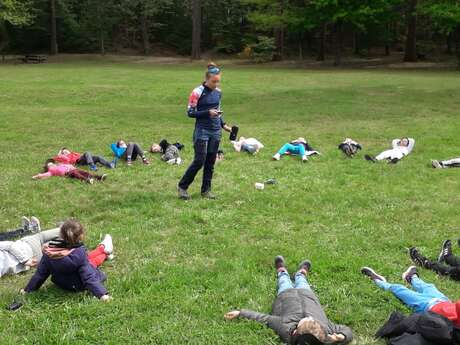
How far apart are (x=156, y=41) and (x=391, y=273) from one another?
61.2m

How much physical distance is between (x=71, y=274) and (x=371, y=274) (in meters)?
3.51

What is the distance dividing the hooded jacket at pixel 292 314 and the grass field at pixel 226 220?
13cm

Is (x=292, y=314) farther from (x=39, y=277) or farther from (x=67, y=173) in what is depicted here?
(x=67, y=173)

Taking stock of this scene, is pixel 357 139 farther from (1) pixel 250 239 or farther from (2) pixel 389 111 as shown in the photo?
(1) pixel 250 239

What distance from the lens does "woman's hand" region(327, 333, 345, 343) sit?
4.70 meters

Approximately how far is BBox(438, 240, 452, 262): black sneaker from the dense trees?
141 ft

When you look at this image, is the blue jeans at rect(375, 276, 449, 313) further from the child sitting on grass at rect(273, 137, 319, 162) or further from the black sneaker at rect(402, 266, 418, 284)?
the child sitting on grass at rect(273, 137, 319, 162)

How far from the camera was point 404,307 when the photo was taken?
5.56 meters

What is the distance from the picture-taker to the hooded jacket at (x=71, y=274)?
5.65 meters

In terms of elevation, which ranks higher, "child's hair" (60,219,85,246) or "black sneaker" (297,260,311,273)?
"child's hair" (60,219,85,246)

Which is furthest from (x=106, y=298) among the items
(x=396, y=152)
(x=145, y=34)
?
(x=145, y=34)

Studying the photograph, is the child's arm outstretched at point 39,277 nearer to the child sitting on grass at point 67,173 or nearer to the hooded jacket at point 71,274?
the hooded jacket at point 71,274

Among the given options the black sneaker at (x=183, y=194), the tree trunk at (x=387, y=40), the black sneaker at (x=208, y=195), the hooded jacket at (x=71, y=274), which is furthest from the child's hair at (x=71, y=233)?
the tree trunk at (x=387, y=40)

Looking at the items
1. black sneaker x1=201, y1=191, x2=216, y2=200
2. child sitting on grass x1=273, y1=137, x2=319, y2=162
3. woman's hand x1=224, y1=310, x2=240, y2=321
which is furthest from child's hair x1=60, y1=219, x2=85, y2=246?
child sitting on grass x1=273, y1=137, x2=319, y2=162
